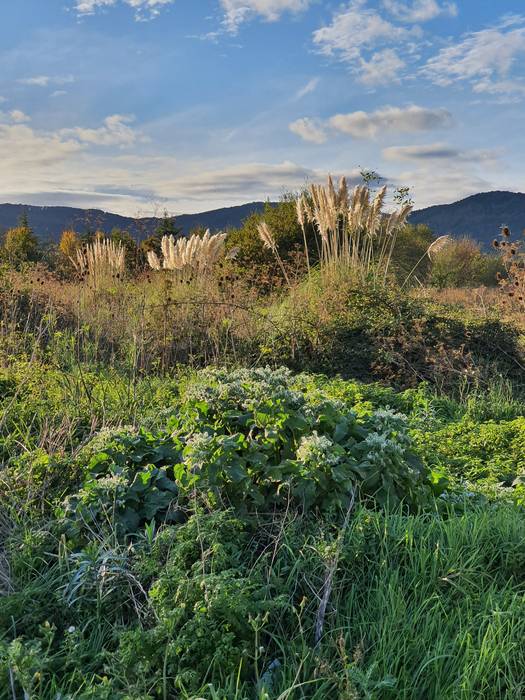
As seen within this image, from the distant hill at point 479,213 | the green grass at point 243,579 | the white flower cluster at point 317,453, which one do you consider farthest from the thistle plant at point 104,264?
the distant hill at point 479,213

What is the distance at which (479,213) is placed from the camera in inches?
3344

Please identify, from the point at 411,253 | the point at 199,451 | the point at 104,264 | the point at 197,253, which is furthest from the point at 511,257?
A: the point at 411,253

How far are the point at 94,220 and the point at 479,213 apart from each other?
269 feet

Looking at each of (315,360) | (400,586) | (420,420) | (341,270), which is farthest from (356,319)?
(400,586)

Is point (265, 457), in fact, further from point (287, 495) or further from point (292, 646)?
point (292, 646)

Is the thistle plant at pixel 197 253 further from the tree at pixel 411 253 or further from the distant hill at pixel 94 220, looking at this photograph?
the tree at pixel 411 253

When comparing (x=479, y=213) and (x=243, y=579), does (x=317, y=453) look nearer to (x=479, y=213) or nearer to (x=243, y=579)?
(x=243, y=579)

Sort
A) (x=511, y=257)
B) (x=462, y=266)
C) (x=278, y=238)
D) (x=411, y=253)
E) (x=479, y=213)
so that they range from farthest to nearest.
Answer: (x=479, y=213), (x=462, y=266), (x=411, y=253), (x=278, y=238), (x=511, y=257)

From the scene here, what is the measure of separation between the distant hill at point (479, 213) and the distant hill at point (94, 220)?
28.9 m

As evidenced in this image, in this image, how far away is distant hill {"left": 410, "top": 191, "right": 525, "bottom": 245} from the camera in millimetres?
79812

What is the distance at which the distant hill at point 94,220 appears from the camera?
1314cm

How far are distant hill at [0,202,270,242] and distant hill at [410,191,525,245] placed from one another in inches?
1136

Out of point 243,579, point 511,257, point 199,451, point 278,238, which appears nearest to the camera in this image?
point 243,579

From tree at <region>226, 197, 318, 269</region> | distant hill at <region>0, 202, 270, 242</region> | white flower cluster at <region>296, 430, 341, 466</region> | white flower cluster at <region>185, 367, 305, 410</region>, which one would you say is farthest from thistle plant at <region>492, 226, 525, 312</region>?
distant hill at <region>0, 202, 270, 242</region>
